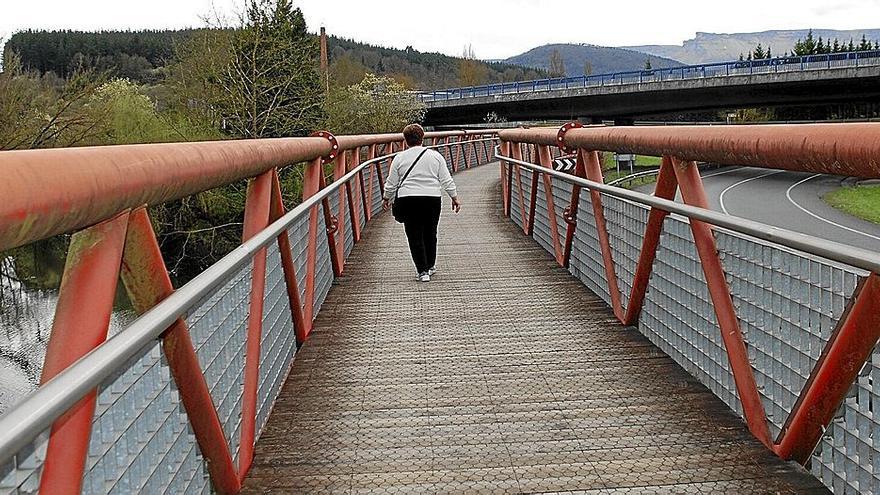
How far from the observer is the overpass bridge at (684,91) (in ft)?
184

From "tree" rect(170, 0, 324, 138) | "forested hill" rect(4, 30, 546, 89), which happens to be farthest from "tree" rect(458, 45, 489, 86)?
"tree" rect(170, 0, 324, 138)

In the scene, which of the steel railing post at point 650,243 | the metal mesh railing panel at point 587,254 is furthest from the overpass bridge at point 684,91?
the steel railing post at point 650,243

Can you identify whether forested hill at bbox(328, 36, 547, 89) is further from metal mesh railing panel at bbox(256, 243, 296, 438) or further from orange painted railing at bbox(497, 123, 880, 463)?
metal mesh railing panel at bbox(256, 243, 296, 438)

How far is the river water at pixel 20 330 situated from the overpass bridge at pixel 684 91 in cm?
4510

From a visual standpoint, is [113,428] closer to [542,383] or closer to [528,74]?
[542,383]

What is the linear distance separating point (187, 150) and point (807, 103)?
214 ft

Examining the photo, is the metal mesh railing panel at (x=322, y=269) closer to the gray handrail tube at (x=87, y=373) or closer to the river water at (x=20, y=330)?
the gray handrail tube at (x=87, y=373)

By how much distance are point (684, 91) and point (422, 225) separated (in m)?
57.3

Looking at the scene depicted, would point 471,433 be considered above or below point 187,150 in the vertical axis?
below

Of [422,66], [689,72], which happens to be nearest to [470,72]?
[422,66]

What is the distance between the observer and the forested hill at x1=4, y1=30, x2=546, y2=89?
291 ft

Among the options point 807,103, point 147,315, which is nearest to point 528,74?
point 807,103

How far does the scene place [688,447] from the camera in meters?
3.52

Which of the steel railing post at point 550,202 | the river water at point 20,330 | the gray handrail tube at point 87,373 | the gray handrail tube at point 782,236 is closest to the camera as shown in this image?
the gray handrail tube at point 87,373
